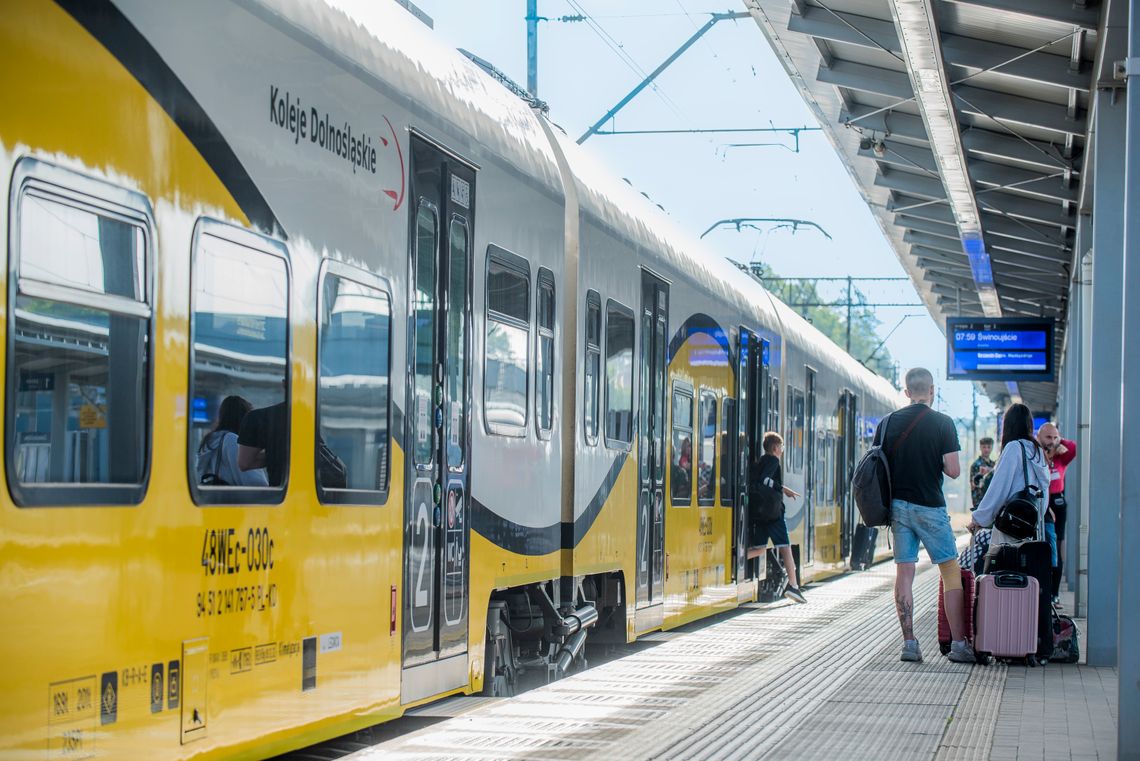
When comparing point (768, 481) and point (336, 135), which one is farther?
point (768, 481)

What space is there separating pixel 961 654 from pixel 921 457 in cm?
135

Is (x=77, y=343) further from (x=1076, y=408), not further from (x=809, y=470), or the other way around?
(x=809, y=470)

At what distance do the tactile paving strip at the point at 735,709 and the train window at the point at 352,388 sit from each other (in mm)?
1178

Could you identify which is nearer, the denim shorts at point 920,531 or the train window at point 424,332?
the train window at point 424,332

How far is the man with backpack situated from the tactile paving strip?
13.4 inches

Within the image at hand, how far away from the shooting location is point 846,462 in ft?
83.1

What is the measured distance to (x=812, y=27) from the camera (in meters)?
13.0

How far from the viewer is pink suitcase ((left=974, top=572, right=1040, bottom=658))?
10.5m

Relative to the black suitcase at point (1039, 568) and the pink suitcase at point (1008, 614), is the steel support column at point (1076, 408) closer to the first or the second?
the black suitcase at point (1039, 568)

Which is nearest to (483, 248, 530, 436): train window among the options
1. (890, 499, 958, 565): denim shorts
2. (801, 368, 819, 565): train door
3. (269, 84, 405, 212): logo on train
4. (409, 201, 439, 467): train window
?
(409, 201, 439, 467): train window

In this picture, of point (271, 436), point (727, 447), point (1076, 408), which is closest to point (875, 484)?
point (727, 447)

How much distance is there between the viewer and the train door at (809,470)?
20.8 meters

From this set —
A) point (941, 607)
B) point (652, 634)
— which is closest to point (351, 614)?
point (941, 607)

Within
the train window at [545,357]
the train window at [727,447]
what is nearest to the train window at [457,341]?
the train window at [545,357]
